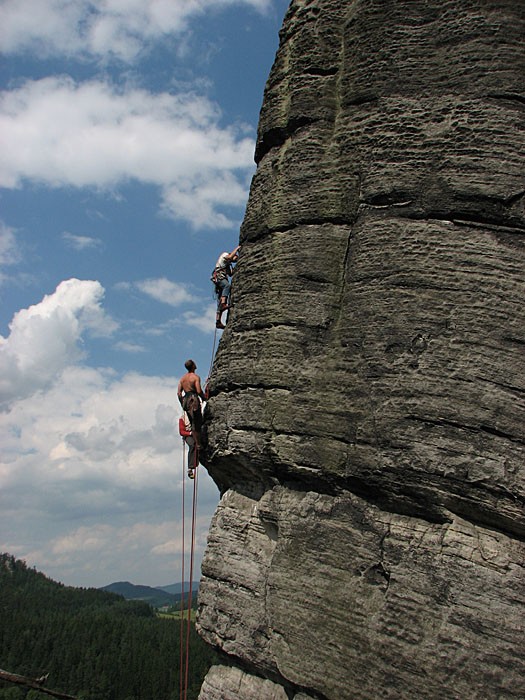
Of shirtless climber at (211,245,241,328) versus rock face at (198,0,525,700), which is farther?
shirtless climber at (211,245,241,328)

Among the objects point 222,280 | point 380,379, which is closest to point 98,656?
point 222,280

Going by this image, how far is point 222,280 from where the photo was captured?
11.9m

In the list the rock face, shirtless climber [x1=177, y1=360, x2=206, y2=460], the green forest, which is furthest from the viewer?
the green forest

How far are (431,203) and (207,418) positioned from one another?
175 inches

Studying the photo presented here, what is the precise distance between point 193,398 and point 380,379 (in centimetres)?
338

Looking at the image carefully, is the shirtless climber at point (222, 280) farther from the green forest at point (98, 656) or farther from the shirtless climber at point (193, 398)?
the green forest at point (98, 656)

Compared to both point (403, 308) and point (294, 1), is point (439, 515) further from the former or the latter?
point (294, 1)

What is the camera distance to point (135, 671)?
99.6m


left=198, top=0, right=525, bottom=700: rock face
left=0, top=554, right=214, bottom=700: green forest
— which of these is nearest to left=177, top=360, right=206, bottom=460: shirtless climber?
left=198, top=0, right=525, bottom=700: rock face

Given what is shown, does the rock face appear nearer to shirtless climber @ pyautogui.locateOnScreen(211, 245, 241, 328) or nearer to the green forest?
shirtless climber @ pyautogui.locateOnScreen(211, 245, 241, 328)

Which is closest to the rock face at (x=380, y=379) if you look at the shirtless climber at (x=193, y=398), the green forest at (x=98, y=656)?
the shirtless climber at (x=193, y=398)

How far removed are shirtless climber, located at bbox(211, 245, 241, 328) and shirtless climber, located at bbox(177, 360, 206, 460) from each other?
1.18 metres

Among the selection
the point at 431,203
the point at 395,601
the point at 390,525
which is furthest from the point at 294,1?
the point at 395,601

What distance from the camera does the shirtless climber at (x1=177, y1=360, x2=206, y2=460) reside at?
1069 centimetres
